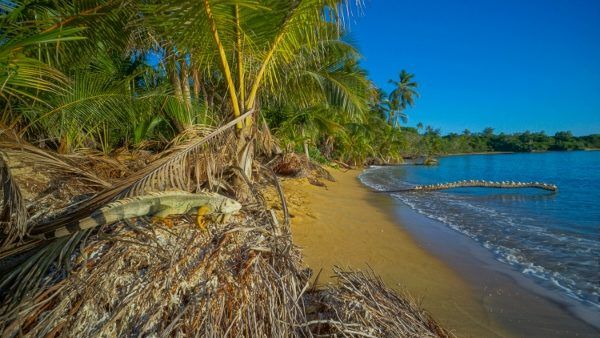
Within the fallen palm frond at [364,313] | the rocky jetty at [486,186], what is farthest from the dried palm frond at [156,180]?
the rocky jetty at [486,186]

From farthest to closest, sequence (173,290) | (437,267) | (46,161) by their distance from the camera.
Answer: (437,267)
(46,161)
(173,290)

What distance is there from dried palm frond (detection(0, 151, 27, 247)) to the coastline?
121 inches

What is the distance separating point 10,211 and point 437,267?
16.8ft

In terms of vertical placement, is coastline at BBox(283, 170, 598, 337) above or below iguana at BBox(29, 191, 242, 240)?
below

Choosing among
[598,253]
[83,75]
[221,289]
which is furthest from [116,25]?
[598,253]

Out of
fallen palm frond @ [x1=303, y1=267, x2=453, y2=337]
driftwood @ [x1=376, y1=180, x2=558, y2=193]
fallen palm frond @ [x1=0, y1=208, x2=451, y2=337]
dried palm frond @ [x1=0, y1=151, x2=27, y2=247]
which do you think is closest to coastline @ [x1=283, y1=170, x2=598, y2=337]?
fallen palm frond @ [x1=303, y1=267, x2=453, y2=337]

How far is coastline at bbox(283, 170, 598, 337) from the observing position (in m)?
3.38

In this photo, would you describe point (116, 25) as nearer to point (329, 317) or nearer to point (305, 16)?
point (305, 16)

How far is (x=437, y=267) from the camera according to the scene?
4902 mm

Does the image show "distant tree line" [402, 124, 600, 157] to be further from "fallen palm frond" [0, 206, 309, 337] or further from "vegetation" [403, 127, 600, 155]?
"fallen palm frond" [0, 206, 309, 337]

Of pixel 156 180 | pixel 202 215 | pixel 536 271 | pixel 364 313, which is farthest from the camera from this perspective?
pixel 536 271

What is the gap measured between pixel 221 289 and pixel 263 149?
2490mm

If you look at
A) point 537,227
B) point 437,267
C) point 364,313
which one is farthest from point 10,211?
point 537,227

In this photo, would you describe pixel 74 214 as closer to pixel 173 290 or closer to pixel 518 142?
pixel 173 290
